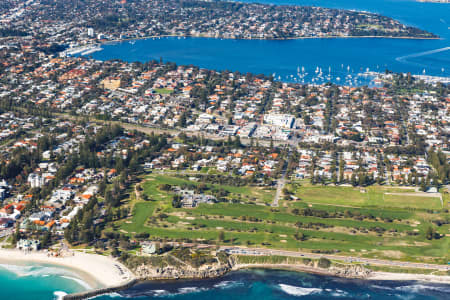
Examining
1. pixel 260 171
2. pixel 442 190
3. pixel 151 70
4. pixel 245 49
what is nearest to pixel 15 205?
pixel 260 171

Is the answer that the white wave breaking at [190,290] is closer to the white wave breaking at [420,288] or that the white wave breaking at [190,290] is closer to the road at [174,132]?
the white wave breaking at [420,288]

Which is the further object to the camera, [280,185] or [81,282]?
[280,185]

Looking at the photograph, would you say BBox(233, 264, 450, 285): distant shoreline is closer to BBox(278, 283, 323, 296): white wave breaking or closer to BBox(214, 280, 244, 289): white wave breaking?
BBox(214, 280, 244, 289): white wave breaking

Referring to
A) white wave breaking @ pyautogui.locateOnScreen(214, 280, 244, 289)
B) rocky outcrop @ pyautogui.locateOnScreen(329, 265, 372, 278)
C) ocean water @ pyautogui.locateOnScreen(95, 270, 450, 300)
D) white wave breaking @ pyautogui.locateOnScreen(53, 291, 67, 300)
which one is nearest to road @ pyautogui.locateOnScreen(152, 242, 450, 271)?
rocky outcrop @ pyautogui.locateOnScreen(329, 265, 372, 278)

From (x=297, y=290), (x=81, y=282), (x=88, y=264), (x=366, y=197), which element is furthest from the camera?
(x=366, y=197)

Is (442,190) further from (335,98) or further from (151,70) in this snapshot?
(151,70)

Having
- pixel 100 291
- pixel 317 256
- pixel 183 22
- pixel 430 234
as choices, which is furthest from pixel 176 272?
pixel 183 22

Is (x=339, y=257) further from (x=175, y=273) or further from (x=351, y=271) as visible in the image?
(x=175, y=273)

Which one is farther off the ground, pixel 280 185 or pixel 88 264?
pixel 280 185
